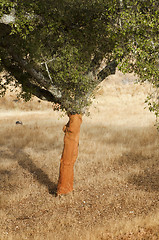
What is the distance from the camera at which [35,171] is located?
1938 cm

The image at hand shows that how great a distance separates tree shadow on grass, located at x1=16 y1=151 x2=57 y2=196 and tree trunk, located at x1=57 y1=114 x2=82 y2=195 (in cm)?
115

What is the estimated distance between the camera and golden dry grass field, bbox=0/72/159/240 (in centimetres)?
1001

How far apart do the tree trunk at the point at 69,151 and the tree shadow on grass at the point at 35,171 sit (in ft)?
3.77

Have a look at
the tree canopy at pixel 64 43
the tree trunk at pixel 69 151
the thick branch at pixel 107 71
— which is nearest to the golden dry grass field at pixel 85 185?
the tree trunk at pixel 69 151

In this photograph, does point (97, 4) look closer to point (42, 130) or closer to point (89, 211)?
point (89, 211)

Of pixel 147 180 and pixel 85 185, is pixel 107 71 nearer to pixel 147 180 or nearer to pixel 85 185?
pixel 85 185

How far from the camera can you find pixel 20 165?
20625 millimetres

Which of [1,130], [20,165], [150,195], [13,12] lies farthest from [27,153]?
[13,12]

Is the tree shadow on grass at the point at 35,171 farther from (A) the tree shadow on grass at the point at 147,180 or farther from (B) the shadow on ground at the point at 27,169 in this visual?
(A) the tree shadow on grass at the point at 147,180

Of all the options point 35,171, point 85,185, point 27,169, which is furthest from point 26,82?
point 27,169

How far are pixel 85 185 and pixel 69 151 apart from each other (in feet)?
→ 10.0

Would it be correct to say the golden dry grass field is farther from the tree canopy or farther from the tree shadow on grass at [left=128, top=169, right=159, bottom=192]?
the tree canopy

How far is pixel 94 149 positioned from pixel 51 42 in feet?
41.4

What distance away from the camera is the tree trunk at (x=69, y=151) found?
1395 centimetres
